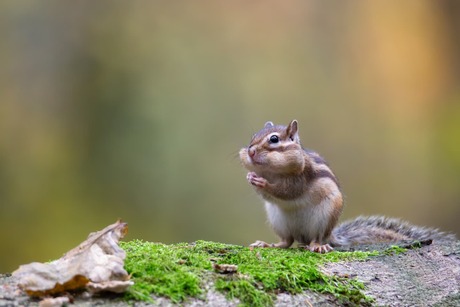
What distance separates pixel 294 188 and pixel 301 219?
0.17 metres

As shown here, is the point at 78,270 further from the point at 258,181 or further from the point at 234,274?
the point at 258,181

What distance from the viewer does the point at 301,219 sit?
3.07 metres

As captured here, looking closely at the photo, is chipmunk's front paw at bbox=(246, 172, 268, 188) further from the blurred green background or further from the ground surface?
the blurred green background

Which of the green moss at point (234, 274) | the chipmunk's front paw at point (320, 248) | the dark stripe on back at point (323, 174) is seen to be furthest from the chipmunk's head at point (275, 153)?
the green moss at point (234, 274)

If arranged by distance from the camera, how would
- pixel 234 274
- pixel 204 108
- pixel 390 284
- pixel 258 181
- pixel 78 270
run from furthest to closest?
pixel 204 108 < pixel 258 181 < pixel 390 284 < pixel 234 274 < pixel 78 270

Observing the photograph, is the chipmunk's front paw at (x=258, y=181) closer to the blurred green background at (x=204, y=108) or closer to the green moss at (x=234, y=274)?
the green moss at (x=234, y=274)

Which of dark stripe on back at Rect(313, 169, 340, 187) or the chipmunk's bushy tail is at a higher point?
dark stripe on back at Rect(313, 169, 340, 187)

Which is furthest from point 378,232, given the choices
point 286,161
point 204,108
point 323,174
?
point 204,108

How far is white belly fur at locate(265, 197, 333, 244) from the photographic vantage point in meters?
3.02

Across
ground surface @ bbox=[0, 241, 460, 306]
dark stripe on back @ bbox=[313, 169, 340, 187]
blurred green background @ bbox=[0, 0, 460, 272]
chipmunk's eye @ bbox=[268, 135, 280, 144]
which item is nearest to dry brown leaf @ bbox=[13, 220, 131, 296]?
ground surface @ bbox=[0, 241, 460, 306]

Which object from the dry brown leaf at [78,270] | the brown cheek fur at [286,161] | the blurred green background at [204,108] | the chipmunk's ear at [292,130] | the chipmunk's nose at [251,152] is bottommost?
the dry brown leaf at [78,270]

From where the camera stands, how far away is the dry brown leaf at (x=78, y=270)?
63.9 inches

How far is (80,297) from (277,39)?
590 cm

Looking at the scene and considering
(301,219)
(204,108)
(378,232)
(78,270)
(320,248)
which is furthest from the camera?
(204,108)
